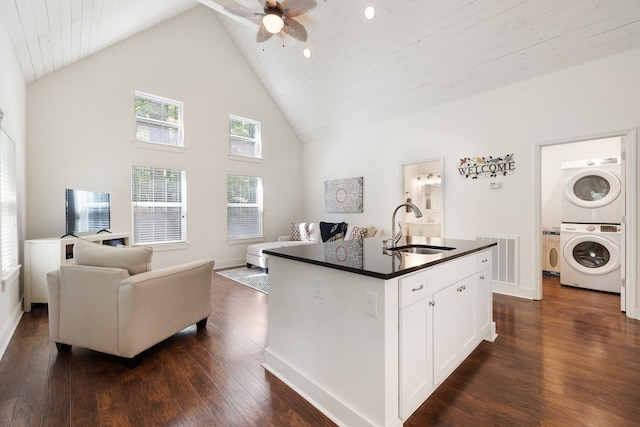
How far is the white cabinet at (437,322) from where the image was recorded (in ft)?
5.03

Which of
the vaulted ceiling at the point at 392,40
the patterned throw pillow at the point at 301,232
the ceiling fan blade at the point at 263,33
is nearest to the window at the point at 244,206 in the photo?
the patterned throw pillow at the point at 301,232

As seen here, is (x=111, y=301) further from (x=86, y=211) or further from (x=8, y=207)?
(x=86, y=211)

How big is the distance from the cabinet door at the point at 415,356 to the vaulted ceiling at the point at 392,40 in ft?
10.2

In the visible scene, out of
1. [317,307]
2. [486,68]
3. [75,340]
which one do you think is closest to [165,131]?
[75,340]

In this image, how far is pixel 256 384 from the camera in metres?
1.97

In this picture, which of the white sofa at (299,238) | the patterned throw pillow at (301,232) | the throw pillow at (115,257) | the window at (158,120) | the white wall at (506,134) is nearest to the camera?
Result: the throw pillow at (115,257)

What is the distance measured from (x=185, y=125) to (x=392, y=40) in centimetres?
382

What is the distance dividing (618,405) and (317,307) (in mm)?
1934

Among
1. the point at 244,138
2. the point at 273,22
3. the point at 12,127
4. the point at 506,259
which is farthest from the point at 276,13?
the point at 506,259

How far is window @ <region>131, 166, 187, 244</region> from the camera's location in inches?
191

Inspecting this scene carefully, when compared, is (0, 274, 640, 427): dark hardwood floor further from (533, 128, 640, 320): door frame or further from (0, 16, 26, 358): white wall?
(533, 128, 640, 320): door frame

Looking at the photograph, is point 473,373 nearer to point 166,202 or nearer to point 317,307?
point 317,307

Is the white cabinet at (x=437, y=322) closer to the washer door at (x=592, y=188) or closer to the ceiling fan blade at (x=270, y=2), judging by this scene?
the ceiling fan blade at (x=270, y=2)

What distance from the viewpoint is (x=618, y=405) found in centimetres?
174
